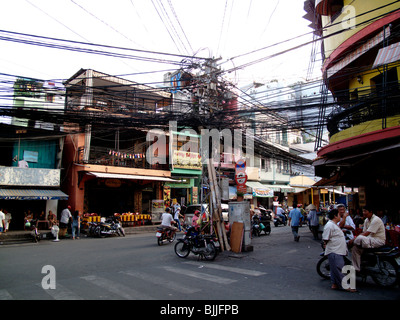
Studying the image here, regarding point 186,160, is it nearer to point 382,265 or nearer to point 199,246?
point 199,246

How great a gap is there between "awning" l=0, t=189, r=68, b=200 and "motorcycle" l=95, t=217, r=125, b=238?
2.98 metres

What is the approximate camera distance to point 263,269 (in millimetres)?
8133

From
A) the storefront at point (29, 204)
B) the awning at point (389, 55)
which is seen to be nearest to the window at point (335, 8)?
the awning at point (389, 55)

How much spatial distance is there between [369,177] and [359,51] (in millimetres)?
5795

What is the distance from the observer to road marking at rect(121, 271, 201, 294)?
236 inches

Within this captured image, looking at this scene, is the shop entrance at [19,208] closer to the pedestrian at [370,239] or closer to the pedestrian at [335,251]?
the pedestrian at [335,251]

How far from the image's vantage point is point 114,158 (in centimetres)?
2111

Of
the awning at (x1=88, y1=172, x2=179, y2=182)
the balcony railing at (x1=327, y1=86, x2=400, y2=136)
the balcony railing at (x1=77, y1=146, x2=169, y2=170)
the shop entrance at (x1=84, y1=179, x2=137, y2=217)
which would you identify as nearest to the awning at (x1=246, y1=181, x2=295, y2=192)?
the awning at (x1=88, y1=172, x2=179, y2=182)

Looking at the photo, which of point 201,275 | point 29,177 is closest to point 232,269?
point 201,275

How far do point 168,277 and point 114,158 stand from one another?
15.2 meters

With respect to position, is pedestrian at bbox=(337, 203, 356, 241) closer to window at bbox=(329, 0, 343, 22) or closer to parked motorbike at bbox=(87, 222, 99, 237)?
window at bbox=(329, 0, 343, 22)

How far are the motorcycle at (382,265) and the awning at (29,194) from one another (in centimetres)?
1598

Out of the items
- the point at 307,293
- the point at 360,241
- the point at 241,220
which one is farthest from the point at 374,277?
the point at 241,220

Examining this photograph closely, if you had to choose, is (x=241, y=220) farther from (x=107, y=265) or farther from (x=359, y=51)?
(x=359, y=51)
